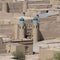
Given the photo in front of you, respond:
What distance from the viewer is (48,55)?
14812 mm

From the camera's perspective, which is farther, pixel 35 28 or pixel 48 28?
pixel 48 28

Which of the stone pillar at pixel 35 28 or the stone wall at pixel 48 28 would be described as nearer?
the stone pillar at pixel 35 28

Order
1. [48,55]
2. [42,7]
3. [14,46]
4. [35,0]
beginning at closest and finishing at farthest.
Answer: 1. [48,55]
2. [14,46]
3. [42,7]
4. [35,0]

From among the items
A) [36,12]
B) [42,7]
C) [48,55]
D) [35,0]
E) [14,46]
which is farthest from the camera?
[35,0]

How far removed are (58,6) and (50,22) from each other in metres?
8.22

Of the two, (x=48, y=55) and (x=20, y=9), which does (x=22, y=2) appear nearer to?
(x=20, y=9)

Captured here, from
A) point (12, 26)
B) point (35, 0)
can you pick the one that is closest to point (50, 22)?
point (12, 26)

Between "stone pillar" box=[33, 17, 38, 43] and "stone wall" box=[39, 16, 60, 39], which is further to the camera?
"stone wall" box=[39, 16, 60, 39]

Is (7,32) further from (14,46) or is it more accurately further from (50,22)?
(14,46)

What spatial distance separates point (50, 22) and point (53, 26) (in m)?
0.28

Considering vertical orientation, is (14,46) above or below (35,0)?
below

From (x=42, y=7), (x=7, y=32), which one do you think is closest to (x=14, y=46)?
(x=7, y=32)

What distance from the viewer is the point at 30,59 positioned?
1508 cm

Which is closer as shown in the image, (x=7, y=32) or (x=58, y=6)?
(x=7, y=32)
